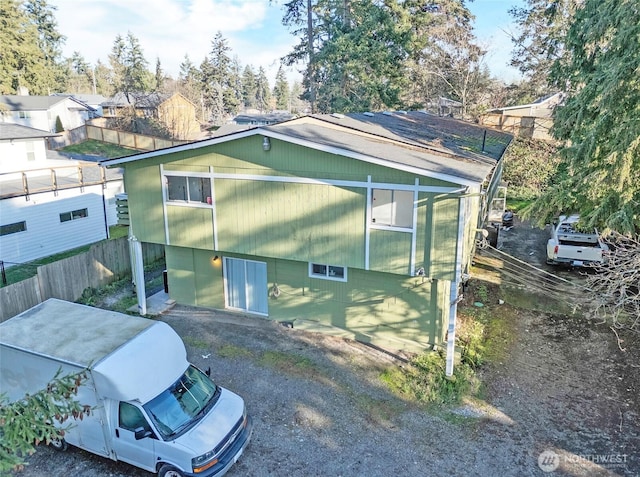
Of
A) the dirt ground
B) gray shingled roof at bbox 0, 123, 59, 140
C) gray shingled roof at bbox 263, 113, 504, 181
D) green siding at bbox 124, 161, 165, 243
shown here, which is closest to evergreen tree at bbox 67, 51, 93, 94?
gray shingled roof at bbox 0, 123, 59, 140

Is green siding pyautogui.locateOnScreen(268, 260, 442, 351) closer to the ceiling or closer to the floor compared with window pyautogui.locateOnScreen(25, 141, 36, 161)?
closer to the floor

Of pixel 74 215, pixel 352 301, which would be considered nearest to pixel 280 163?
pixel 352 301

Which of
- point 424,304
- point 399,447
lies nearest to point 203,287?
point 424,304

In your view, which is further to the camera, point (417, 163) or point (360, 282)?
point (360, 282)

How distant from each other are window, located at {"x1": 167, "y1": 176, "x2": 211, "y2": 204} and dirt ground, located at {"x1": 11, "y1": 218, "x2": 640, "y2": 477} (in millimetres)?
3898

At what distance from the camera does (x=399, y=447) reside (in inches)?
340

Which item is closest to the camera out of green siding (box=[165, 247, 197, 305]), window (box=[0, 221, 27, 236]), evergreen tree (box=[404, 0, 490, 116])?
green siding (box=[165, 247, 197, 305])

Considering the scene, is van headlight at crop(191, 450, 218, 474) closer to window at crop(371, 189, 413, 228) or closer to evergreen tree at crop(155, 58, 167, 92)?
window at crop(371, 189, 413, 228)

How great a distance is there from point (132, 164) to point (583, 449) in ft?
43.7

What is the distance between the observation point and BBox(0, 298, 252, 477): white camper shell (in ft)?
24.1

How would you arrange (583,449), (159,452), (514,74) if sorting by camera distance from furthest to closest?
(514,74)
(583,449)
(159,452)

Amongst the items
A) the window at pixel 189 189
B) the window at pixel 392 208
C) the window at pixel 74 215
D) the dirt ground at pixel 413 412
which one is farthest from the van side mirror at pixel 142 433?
the window at pixel 74 215

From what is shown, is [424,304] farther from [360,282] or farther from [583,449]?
[583,449]

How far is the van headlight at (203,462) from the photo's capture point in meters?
7.22
